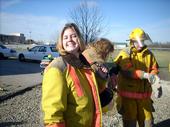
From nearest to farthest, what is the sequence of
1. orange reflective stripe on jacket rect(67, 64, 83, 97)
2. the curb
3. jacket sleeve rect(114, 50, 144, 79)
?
orange reflective stripe on jacket rect(67, 64, 83, 97) < jacket sleeve rect(114, 50, 144, 79) < the curb

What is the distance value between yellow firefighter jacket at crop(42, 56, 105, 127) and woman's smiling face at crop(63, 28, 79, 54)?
3.9 inches

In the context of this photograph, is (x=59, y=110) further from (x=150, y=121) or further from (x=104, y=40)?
(x=150, y=121)

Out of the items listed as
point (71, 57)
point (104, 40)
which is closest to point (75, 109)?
point (71, 57)

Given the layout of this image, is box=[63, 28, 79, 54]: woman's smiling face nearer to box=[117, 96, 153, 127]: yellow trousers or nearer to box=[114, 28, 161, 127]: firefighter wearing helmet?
box=[114, 28, 161, 127]: firefighter wearing helmet

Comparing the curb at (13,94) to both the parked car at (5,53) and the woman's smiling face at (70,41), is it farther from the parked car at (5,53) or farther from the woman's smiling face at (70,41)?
the parked car at (5,53)

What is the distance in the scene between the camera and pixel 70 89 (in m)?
2.59

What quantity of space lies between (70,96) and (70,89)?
66mm

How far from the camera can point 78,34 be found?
2.86m

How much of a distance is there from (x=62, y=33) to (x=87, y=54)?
69 cm

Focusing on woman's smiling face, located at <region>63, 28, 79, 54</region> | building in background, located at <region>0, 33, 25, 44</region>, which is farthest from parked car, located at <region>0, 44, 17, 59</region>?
building in background, located at <region>0, 33, 25, 44</region>

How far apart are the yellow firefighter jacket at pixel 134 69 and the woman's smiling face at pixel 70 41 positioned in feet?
6.88

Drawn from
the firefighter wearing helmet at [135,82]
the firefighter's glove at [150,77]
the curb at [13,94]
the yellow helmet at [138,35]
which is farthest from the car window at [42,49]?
the firefighter's glove at [150,77]

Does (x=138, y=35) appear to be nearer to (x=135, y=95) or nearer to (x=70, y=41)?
(x=135, y=95)

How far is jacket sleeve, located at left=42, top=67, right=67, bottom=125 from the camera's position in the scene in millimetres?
2461
